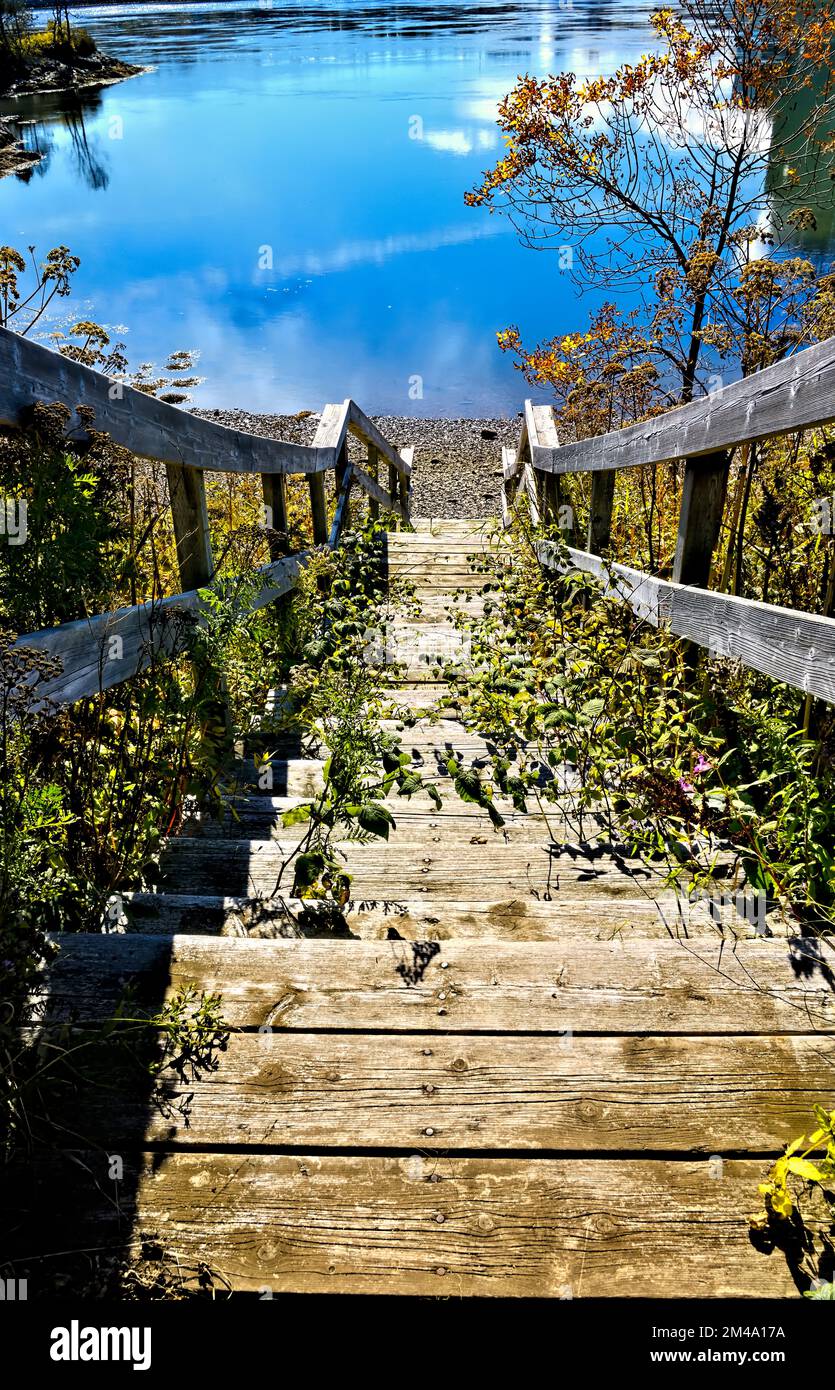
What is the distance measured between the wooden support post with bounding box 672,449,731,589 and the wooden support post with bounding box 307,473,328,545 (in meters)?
3.33

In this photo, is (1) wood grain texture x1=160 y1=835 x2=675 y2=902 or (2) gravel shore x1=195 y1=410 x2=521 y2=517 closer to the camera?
(1) wood grain texture x1=160 y1=835 x2=675 y2=902

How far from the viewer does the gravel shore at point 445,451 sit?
16750 millimetres

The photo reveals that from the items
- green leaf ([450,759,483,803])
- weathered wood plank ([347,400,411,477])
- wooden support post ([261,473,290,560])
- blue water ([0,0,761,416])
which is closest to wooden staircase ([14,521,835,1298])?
green leaf ([450,759,483,803])

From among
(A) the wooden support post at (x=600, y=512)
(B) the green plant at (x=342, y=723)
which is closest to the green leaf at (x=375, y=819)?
(B) the green plant at (x=342, y=723)

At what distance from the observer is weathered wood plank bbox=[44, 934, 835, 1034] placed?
5.53 feet

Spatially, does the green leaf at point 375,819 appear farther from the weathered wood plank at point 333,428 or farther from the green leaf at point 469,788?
the weathered wood plank at point 333,428

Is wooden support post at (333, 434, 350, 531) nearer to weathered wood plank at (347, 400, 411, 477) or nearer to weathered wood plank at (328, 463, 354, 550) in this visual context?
weathered wood plank at (328, 463, 354, 550)

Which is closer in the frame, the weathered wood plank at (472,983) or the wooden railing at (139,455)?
the weathered wood plank at (472,983)

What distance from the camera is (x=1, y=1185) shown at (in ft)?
4.50

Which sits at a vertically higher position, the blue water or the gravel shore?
the blue water

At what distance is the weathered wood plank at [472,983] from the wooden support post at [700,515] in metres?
→ 1.52

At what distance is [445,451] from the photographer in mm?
19938

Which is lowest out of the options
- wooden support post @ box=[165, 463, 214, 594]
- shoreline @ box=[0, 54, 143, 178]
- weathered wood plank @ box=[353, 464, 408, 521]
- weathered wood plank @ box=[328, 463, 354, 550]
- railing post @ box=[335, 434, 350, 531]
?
weathered wood plank @ box=[353, 464, 408, 521]

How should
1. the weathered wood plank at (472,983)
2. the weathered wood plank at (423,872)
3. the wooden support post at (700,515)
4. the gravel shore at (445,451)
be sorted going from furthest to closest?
1. the gravel shore at (445,451)
2. the wooden support post at (700,515)
3. the weathered wood plank at (423,872)
4. the weathered wood plank at (472,983)
